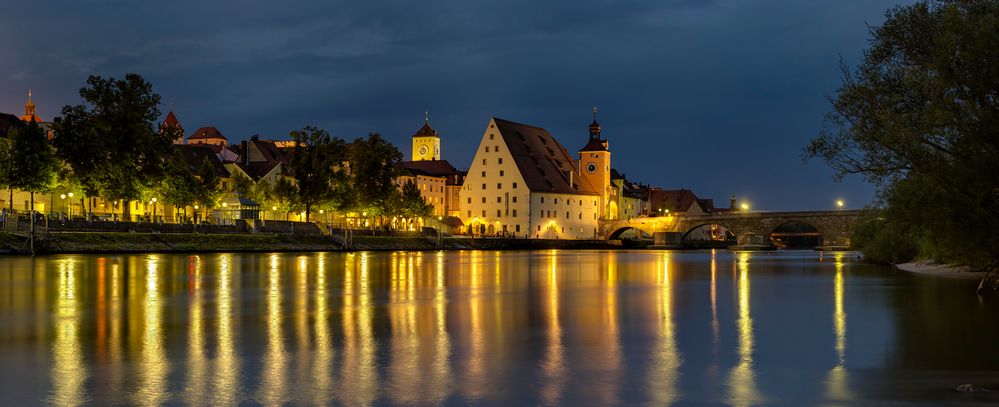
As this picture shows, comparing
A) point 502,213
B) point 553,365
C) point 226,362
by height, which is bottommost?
point 553,365

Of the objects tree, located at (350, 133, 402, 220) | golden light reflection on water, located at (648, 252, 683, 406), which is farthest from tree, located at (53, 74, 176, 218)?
golden light reflection on water, located at (648, 252, 683, 406)

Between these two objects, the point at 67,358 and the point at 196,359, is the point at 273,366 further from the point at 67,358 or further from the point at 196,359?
the point at 67,358

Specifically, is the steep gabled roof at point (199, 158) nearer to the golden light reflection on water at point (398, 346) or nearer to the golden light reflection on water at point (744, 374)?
the golden light reflection on water at point (398, 346)

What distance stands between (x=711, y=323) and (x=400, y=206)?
98.9 m

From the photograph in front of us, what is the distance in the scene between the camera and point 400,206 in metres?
120

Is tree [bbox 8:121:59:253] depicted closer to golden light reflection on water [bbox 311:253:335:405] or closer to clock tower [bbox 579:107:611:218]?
golden light reflection on water [bbox 311:253:335:405]

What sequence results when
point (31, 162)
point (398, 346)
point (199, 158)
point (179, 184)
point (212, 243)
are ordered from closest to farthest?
point (398, 346)
point (31, 162)
point (212, 243)
point (179, 184)
point (199, 158)

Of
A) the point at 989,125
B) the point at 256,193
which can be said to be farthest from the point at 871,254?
the point at 256,193

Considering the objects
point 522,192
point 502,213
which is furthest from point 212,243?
point 502,213

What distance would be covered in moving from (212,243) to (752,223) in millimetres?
87438

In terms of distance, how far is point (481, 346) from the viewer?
682 inches

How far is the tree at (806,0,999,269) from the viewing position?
27250 millimetres

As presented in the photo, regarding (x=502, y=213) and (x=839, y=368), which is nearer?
(x=839, y=368)

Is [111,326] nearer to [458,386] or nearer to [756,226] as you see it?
[458,386]
